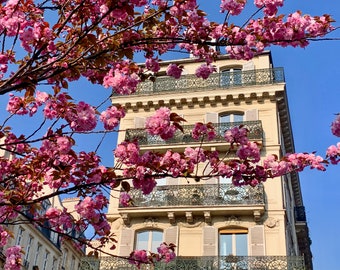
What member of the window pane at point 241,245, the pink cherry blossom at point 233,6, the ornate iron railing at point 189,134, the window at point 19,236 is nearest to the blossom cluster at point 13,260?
the pink cherry blossom at point 233,6

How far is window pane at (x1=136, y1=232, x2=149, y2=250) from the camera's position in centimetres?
1578

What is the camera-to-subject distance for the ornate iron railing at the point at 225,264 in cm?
1392

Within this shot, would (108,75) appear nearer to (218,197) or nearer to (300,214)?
(218,197)

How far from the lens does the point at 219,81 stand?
60.3 ft

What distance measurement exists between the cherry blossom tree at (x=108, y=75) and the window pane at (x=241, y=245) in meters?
8.63

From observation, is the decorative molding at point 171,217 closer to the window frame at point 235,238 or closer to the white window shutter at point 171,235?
the white window shutter at point 171,235

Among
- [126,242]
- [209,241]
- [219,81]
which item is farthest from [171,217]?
[219,81]

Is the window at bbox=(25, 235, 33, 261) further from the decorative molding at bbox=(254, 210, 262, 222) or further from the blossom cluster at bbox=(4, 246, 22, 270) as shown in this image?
the blossom cluster at bbox=(4, 246, 22, 270)

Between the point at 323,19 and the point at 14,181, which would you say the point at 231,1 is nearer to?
the point at 323,19

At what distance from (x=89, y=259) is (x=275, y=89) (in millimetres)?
9062

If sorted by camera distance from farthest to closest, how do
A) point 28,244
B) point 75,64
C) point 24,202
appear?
1. point 28,244
2. point 24,202
3. point 75,64

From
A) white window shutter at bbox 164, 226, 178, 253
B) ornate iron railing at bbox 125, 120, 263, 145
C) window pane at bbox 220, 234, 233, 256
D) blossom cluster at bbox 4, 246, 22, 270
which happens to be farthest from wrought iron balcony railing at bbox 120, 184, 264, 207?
blossom cluster at bbox 4, 246, 22, 270

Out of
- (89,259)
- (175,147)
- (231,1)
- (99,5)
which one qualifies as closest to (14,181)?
(99,5)

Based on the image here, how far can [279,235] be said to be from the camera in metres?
14.7
